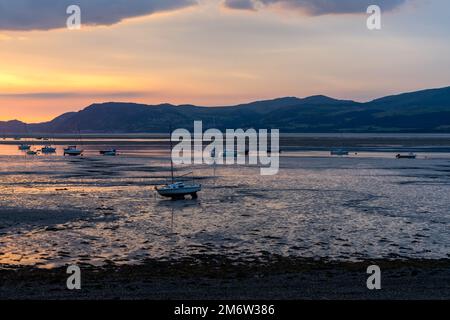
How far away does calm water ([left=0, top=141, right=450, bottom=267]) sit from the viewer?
28328 mm

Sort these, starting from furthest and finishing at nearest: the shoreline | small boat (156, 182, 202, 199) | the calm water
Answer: small boat (156, 182, 202, 199), the calm water, the shoreline

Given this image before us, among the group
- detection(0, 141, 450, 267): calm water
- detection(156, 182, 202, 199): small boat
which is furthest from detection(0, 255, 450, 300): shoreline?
detection(156, 182, 202, 199): small boat

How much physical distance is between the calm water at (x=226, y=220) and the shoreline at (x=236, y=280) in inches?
65.8

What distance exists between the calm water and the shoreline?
5.48 feet

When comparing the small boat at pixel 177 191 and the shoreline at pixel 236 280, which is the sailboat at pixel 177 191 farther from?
the shoreline at pixel 236 280

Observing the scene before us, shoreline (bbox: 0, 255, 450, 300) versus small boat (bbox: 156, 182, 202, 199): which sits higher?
small boat (bbox: 156, 182, 202, 199)

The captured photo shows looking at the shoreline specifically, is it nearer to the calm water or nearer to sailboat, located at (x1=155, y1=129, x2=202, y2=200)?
the calm water

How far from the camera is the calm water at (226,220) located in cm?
2833

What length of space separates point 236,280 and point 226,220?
48.1 feet

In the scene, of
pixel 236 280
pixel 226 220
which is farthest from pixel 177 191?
pixel 236 280

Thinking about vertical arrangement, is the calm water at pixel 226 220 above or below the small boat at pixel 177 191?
below

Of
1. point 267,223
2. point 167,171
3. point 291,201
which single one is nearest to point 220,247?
point 267,223

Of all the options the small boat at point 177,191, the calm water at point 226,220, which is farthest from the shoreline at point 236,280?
the small boat at point 177,191

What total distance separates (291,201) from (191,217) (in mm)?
10825
